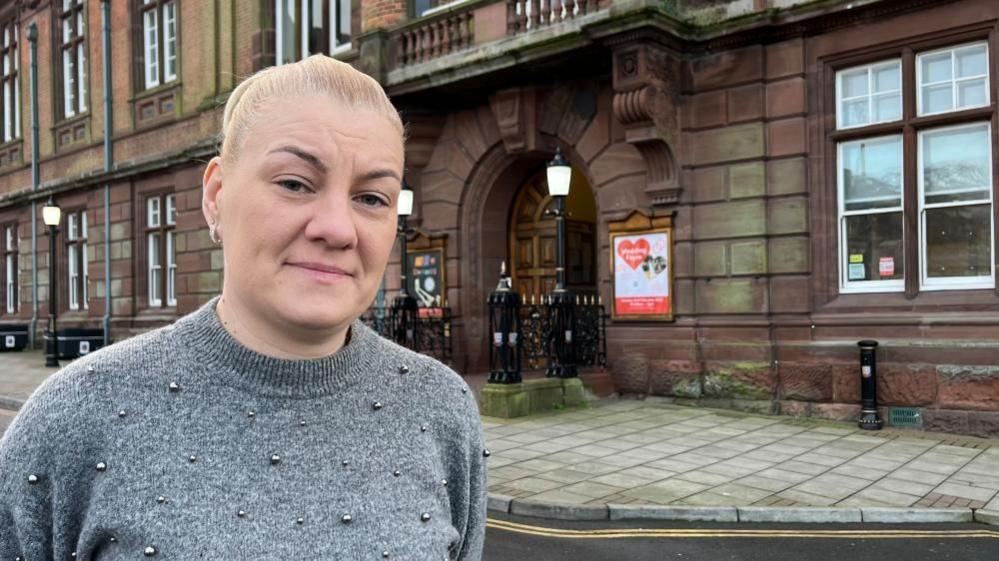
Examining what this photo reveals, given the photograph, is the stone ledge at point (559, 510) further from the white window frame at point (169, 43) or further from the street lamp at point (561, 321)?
the white window frame at point (169, 43)

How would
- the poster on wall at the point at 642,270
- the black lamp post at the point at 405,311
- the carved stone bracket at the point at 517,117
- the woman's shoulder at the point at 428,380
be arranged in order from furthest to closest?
the black lamp post at the point at 405,311, the carved stone bracket at the point at 517,117, the poster on wall at the point at 642,270, the woman's shoulder at the point at 428,380

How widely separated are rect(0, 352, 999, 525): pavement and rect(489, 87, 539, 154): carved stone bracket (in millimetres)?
4830

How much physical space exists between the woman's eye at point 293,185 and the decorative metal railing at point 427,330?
11993 millimetres

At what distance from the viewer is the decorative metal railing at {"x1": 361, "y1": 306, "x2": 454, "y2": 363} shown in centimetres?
1328

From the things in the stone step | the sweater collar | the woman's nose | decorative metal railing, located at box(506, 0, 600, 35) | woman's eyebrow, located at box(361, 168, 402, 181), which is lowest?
the stone step

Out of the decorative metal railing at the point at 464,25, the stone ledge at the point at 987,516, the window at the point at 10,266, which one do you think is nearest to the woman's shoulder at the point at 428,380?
the stone ledge at the point at 987,516

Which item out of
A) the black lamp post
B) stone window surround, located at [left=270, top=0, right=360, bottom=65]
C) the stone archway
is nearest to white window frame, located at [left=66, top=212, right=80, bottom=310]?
stone window surround, located at [left=270, top=0, right=360, bottom=65]

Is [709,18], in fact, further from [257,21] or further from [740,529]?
[257,21]

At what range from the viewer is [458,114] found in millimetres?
13883

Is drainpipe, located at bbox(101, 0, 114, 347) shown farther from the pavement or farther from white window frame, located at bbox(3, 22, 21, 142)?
the pavement

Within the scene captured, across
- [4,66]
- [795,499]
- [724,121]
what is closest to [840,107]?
[724,121]

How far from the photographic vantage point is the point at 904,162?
9656 millimetres

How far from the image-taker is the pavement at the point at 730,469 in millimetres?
5930

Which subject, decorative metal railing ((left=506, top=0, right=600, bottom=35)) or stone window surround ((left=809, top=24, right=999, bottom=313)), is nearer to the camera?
stone window surround ((left=809, top=24, right=999, bottom=313))
